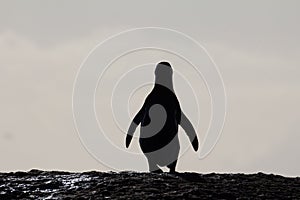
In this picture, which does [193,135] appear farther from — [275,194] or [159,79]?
[275,194]

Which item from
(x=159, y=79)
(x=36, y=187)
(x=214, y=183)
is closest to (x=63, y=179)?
(x=36, y=187)

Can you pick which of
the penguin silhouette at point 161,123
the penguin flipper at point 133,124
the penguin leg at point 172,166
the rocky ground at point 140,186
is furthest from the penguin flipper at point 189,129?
the rocky ground at point 140,186

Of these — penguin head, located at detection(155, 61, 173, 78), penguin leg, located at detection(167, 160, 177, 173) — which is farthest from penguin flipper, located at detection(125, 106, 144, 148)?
penguin leg, located at detection(167, 160, 177, 173)

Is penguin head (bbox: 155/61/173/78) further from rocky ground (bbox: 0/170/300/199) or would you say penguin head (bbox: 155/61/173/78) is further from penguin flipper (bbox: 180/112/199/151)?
rocky ground (bbox: 0/170/300/199)

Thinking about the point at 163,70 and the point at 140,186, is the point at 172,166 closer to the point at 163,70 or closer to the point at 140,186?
the point at 163,70

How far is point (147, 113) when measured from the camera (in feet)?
50.4

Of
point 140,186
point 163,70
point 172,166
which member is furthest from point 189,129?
point 140,186

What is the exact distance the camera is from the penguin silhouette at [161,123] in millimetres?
15352

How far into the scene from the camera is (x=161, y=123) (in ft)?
50.3

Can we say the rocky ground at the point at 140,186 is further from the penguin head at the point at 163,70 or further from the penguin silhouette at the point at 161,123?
the penguin head at the point at 163,70

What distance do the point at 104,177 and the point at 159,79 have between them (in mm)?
3290

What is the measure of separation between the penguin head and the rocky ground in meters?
2.67

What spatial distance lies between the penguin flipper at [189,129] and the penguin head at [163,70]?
95 cm

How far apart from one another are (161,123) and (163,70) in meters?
1.14
